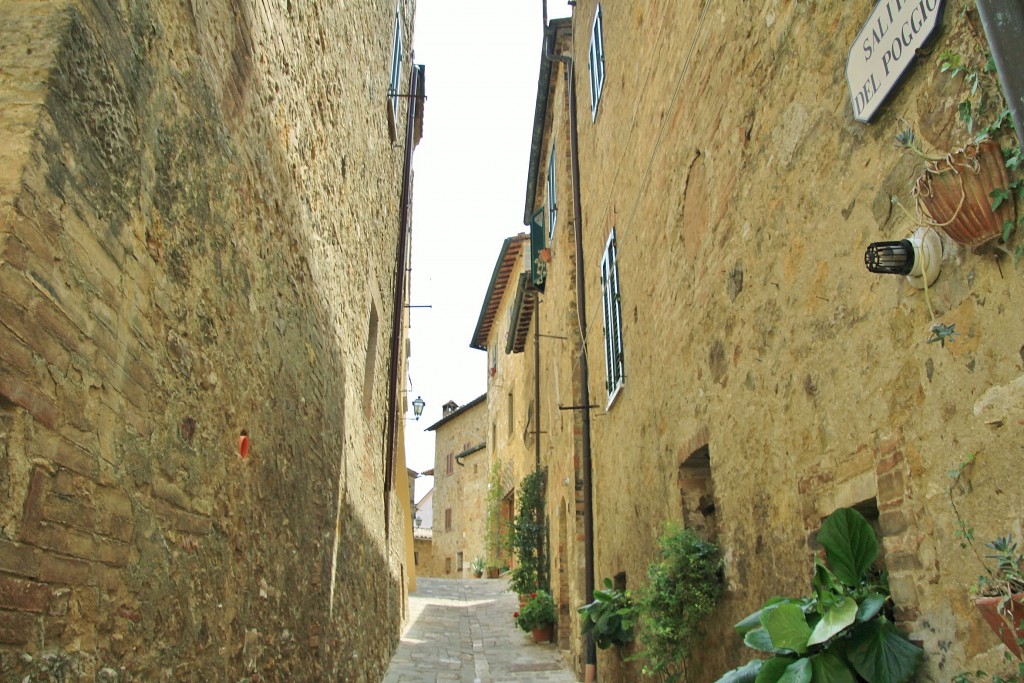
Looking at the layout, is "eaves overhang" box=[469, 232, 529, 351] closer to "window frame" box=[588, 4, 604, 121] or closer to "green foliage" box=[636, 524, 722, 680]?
"window frame" box=[588, 4, 604, 121]

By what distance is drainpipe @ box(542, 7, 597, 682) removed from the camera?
784 cm

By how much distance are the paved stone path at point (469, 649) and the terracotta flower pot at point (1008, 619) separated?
6424 mm

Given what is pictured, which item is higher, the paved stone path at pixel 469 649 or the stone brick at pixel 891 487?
the stone brick at pixel 891 487

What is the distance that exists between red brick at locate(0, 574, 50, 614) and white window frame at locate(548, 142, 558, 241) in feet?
30.2

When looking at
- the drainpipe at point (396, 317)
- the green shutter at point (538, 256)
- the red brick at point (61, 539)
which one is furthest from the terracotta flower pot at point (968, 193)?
the green shutter at point (538, 256)

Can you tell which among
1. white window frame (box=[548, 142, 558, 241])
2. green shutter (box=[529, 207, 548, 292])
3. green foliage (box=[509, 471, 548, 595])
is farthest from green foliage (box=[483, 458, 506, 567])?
white window frame (box=[548, 142, 558, 241])

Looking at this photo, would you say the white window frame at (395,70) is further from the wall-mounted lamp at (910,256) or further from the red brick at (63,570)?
the red brick at (63,570)

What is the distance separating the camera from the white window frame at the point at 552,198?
1114 centimetres

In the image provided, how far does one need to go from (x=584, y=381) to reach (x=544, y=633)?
11.8 ft

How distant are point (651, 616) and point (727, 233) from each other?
2145 mm

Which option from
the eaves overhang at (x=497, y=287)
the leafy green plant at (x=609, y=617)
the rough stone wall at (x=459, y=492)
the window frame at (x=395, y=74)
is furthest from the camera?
the rough stone wall at (x=459, y=492)

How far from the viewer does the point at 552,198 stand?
38.0 feet

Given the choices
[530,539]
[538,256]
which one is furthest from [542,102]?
→ [530,539]

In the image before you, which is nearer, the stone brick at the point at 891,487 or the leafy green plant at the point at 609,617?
the stone brick at the point at 891,487
